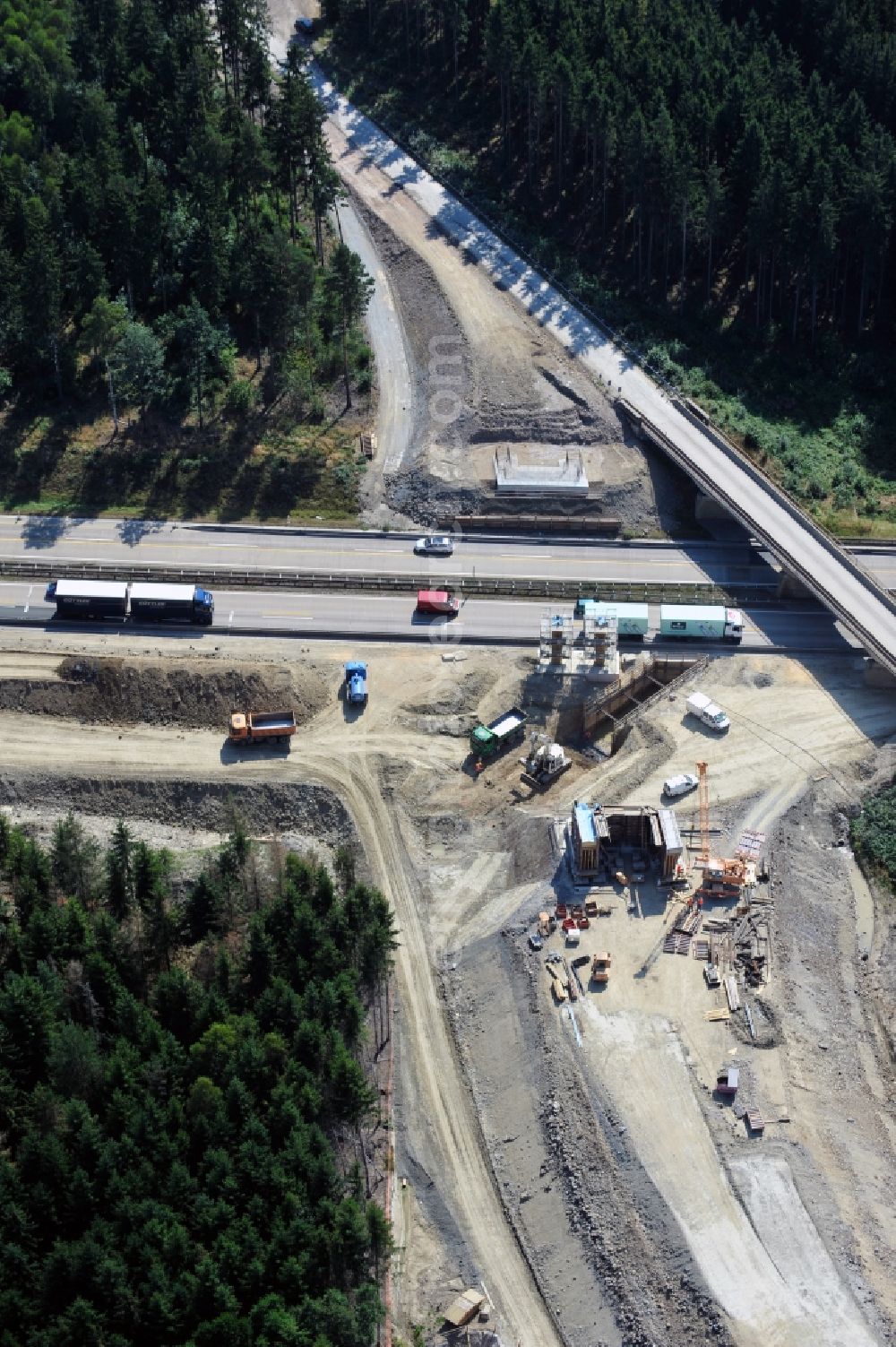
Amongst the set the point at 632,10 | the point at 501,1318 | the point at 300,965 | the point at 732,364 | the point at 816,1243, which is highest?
the point at 632,10

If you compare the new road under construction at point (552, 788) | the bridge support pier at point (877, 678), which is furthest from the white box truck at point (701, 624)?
the bridge support pier at point (877, 678)

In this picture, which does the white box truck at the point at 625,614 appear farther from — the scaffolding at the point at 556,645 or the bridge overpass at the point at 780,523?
the bridge overpass at the point at 780,523

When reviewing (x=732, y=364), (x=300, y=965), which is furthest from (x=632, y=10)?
(x=300, y=965)

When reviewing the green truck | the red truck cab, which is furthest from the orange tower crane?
the red truck cab

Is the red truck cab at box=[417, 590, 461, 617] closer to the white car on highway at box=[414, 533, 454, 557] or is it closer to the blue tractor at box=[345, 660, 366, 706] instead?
the white car on highway at box=[414, 533, 454, 557]

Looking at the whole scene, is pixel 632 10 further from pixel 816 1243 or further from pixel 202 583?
pixel 816 1243

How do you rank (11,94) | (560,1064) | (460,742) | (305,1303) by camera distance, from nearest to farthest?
(305,1303) < (560,1064) < (460,742) < (11,94)

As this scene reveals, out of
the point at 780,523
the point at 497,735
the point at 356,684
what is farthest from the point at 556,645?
the point at 780,523
